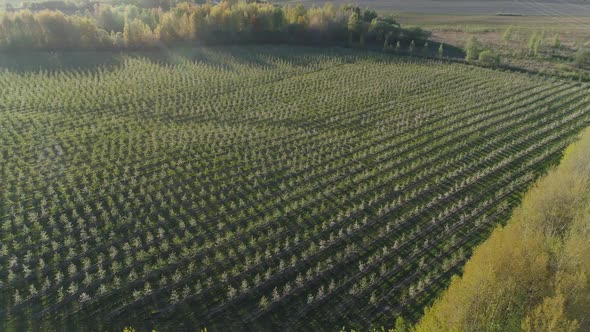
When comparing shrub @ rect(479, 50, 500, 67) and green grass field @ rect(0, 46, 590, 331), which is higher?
shrub @ rect(479, 50, 500, 67)

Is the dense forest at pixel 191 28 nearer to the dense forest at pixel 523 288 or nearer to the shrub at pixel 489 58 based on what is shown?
the shrub at pixel 489 58

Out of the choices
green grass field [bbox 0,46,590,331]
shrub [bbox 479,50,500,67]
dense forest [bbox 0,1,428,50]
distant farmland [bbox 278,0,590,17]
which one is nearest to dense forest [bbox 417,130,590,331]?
green grass field [bbox 0,46,590,331]

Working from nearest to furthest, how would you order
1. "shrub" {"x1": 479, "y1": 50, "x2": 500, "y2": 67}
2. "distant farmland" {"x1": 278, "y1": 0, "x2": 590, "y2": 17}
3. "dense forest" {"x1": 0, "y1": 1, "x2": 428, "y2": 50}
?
"dense forest" {"x1": 0, "y1": 1, "x2": 428, "y2": 50} → "shrub" {"x1": 479, "y1": 50, "x2": 500, "y2": 67} → "distant farmland" {"x1": 278, "y1": 0, "x2": 590, "y2": 17}

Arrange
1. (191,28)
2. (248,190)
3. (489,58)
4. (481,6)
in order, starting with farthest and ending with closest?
(481,6) < (191,28) < (489,58) < (248,190)

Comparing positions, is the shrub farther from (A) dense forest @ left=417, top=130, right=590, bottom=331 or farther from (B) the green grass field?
(A) dense forest @ left=417, top=130, right=590, bottom=331

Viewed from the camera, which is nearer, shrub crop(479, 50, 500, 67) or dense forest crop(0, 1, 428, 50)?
dense forest crop(0, 1, 428, 50)

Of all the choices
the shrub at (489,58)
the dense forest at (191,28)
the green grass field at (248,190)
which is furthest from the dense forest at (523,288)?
the dense forest at (191,28)

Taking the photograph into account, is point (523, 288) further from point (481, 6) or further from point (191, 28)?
point (481, 6)

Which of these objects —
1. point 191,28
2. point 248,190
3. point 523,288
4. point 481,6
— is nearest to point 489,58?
point 191,28
